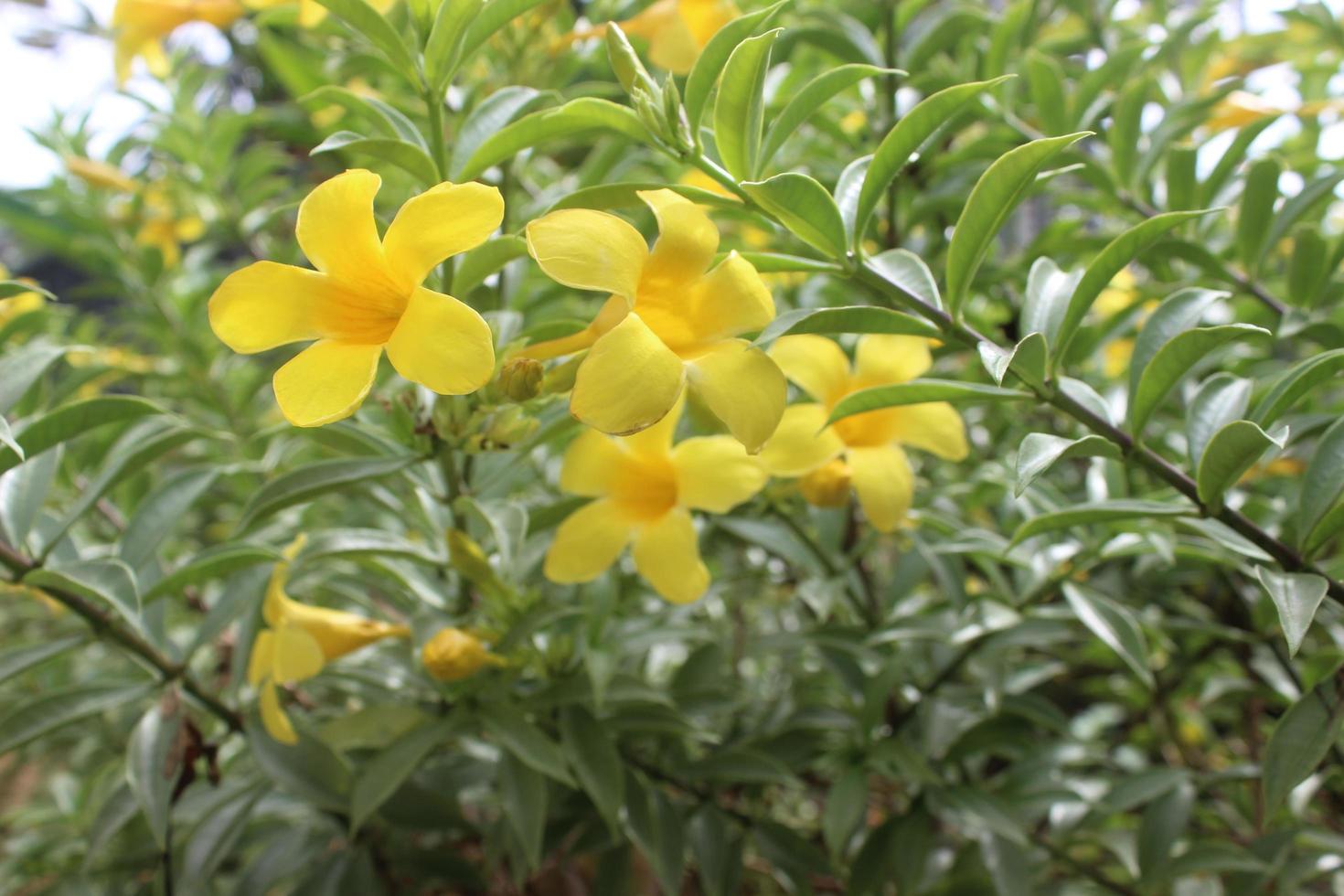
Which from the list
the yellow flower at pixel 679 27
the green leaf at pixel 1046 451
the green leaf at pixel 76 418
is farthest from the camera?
the yellow flower at pixel 679 27

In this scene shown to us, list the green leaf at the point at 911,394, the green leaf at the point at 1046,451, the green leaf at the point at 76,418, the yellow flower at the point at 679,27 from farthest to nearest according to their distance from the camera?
the yellow flower at the point at 679,27, the green leaf at the point at 76,418, the green leaf at the point at 911,394, the green leaf at the point at 1046,451

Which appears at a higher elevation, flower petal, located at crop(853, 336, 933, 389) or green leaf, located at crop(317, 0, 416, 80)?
green leaf, located at crop(317, 0, 416, 80)

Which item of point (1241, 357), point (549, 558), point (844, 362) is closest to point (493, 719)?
point (549, 558)

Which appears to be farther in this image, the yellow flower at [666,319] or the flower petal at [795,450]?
the flower petal at [795,450]

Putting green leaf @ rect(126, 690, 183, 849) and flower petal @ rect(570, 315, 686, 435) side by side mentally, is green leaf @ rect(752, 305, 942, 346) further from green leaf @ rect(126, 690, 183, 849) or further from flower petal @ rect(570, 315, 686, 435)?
green leaf @ rect(126, 690, 183, 849)

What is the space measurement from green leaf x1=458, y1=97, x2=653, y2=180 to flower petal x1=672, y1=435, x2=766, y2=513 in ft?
0.84

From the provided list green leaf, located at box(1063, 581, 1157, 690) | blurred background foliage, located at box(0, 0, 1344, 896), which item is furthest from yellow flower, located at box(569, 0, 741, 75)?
green leaf, located at box(1063, 581, 1157, 690)

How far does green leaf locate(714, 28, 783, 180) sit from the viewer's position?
56 cm

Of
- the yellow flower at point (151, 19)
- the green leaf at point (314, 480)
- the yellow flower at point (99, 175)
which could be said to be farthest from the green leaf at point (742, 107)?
the yellow flower at point (99, 175)

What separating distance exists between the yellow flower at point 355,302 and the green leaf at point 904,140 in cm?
23

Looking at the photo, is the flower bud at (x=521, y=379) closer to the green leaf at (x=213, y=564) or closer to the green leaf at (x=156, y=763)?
the green leaf at (x=213, y=564)

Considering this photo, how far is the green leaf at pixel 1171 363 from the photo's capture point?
0.56m

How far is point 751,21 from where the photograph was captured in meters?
0.58

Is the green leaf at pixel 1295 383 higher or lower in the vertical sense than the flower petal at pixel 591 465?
higher
